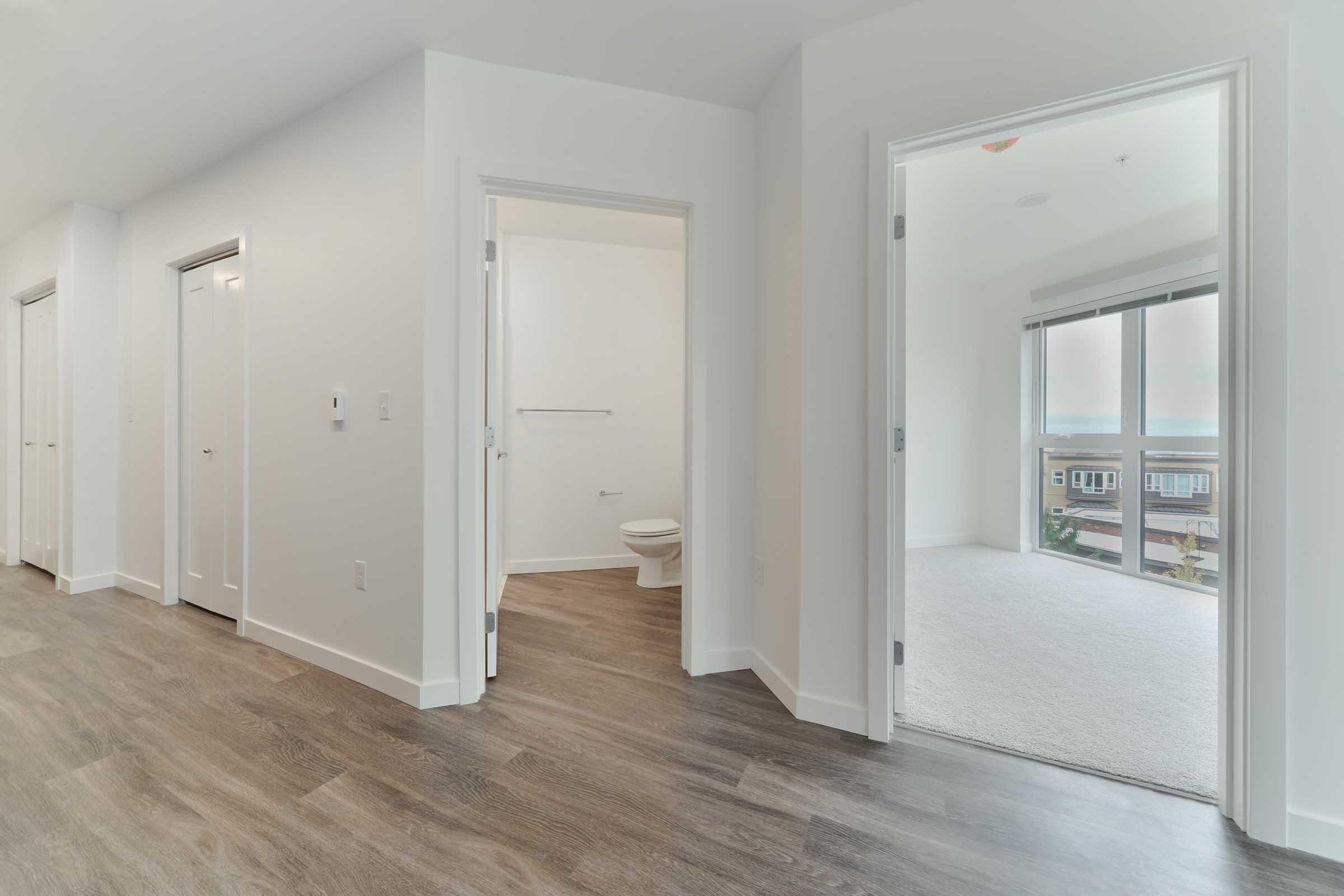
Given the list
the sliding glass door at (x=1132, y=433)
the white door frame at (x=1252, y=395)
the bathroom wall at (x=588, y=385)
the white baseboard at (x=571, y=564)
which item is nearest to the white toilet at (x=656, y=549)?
the white baseboard at (x=571, y=564)

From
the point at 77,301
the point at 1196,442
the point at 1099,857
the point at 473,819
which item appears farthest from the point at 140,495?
the point at 1196,442

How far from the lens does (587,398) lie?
13.8ft

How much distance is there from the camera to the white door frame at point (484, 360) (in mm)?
2102

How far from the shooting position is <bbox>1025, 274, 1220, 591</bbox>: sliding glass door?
371cm

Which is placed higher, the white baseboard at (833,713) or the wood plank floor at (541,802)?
the white baseboard at (833,713)

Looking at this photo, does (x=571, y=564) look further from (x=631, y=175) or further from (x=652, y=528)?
(x=631, y=175)

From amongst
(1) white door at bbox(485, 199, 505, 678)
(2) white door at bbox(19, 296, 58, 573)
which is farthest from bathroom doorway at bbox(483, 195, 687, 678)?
(2) white door at bbox(19, 296, 58, 573)

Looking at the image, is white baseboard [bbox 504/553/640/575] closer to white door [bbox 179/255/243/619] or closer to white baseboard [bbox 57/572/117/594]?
white door [bbox 179/255/243/619]

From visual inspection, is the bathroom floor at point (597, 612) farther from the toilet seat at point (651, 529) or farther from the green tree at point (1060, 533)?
the green tree at point (1060, 533)

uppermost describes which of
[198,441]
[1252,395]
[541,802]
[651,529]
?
[1252,395]

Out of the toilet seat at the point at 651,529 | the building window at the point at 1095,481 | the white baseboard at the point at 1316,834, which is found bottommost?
the white baseboard at the point at 1316,834

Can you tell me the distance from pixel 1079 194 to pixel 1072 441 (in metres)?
2.04

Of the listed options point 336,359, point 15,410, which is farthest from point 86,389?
point 336,359

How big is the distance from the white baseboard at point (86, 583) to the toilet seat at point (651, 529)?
3439 millimetres
